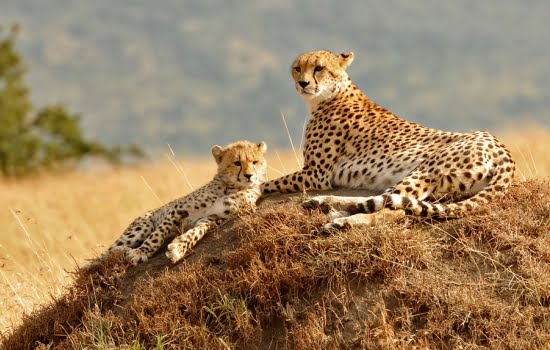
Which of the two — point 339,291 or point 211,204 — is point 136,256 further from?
point 339,291

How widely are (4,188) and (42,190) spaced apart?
172cm

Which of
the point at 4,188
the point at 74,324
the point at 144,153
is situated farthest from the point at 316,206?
the point at 144,153

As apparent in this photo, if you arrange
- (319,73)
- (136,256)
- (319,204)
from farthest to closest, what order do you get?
(319,73)
(136,256)
(319,204)

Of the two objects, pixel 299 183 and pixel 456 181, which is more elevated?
pixel 299 183

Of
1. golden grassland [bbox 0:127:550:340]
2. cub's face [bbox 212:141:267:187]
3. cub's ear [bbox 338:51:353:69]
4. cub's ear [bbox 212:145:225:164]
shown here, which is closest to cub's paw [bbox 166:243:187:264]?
cub's face [bbox 212:141:267:187]

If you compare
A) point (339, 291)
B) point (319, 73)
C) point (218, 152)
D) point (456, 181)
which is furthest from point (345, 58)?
point (339, 291)

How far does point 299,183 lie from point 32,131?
77.6 ft

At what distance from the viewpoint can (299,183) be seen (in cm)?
718

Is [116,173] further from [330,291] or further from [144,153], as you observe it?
[330,291]

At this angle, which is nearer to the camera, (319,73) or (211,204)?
(211,204)

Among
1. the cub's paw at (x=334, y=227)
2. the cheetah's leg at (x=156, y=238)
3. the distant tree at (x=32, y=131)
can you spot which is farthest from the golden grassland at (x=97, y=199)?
the distant tree at (x=32, y=131)

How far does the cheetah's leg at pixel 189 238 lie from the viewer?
6.30 meters

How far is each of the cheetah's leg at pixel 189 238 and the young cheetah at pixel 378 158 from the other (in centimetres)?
65

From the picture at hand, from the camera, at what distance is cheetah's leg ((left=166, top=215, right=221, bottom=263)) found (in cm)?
630
